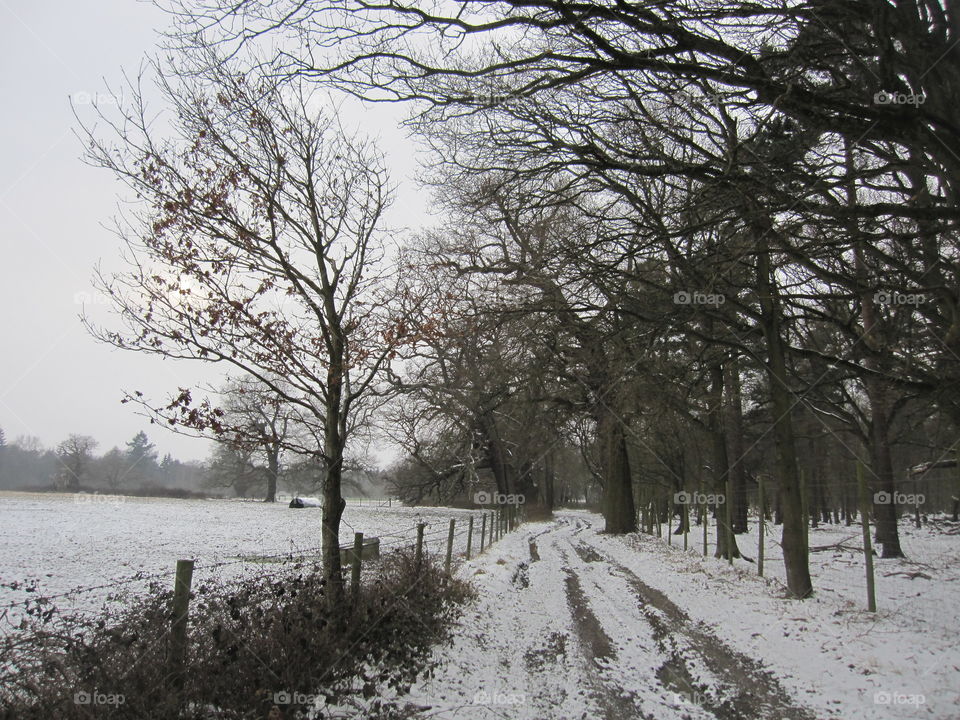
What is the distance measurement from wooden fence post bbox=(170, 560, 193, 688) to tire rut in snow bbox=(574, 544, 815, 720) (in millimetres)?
4278

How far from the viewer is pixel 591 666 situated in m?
6.30

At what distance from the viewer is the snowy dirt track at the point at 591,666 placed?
17.0 feet

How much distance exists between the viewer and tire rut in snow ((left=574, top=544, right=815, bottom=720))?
5.15 meters

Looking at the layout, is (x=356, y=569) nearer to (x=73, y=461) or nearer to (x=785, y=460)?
(x=785, y=460)

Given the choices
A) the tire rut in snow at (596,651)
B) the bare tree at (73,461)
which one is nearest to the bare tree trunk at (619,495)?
the tire rut in snow at (596,651)

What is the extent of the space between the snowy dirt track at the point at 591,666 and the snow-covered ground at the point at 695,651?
0.02 m

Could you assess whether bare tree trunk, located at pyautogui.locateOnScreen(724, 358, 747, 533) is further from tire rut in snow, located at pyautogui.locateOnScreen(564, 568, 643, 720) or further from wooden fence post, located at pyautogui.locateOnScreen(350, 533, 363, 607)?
wooden fence post, located at pyautogui.locateOnScreen(350, 533, 363, 607)

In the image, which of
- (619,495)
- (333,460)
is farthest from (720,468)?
(333,460)

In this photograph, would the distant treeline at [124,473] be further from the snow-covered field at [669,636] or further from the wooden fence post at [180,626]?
the wooden fence post at [180,626]

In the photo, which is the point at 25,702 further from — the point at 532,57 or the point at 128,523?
the point at 128,523

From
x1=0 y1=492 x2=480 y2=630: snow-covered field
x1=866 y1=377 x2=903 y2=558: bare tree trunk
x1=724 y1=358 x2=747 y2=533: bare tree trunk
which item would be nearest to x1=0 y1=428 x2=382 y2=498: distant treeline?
x1=0 y1=492 x2=480 y2=630: snow-covered field

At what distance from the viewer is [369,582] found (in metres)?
8.26

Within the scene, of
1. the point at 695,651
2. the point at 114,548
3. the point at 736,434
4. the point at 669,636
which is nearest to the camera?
the point at 695,651

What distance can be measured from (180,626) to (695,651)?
5472 millimetres
